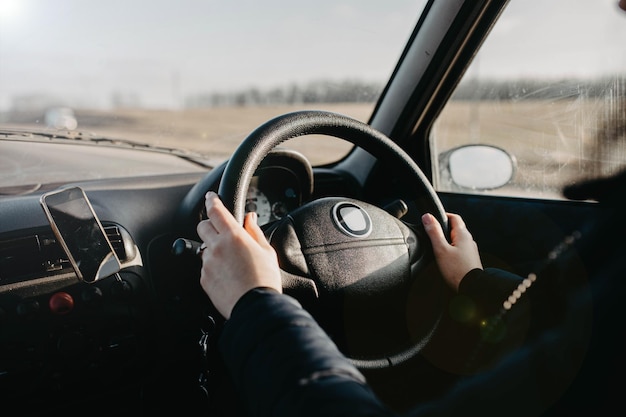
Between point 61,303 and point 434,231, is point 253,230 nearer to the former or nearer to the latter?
point 434,231

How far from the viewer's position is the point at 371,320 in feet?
5.99

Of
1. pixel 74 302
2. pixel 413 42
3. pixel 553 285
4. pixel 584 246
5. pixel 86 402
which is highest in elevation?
pixel 413 42


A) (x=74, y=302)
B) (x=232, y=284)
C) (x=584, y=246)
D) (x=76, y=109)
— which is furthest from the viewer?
(x=76, y=109)

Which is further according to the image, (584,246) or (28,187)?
(28,187)

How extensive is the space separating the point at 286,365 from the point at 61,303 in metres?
1.33

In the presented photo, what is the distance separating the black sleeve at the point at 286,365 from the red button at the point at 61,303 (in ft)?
3.69

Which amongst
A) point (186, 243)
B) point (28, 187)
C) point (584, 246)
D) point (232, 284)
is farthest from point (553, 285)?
point (28, 187)

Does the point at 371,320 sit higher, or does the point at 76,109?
the point at 76,109

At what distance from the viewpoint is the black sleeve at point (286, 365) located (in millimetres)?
946

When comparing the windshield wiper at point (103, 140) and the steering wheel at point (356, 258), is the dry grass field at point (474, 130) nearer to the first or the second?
the windshield wiper at point (103, 140)

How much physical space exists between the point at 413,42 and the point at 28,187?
179cm

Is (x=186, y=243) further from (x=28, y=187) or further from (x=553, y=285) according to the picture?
(x=28, y=187)

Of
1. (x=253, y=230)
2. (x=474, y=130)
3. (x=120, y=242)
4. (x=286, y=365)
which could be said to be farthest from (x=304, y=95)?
(x=286, y=365)

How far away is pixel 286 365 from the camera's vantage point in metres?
1.00
